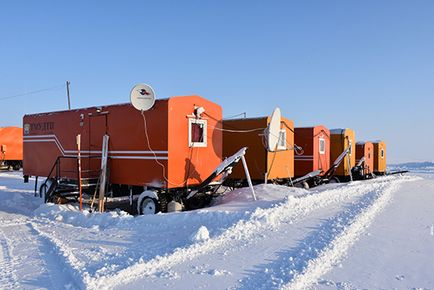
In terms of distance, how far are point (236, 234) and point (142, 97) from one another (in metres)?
4.89

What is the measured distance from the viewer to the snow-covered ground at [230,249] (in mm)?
4082

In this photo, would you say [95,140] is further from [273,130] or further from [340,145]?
[340,145]

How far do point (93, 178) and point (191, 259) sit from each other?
6.41 m

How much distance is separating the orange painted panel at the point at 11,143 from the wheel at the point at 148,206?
21953mm

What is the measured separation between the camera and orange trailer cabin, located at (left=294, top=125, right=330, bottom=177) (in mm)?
16769

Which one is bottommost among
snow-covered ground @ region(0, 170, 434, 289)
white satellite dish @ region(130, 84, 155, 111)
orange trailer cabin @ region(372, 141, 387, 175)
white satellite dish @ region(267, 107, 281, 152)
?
snow-covered ground @ region(0, 170, 434, 289)

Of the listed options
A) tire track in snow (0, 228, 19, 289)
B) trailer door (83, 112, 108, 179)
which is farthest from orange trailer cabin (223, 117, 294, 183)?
tire track in snow (0, 228, 19, 289)

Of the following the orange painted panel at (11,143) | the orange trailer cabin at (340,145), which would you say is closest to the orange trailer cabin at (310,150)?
the orange trailer cabin at (340,145)

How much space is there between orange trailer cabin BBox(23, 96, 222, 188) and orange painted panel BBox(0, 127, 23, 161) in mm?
17747

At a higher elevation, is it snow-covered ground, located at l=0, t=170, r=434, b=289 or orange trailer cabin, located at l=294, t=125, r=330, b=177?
orange trailer cabin, located at l=294, t=125, r=330, b=177

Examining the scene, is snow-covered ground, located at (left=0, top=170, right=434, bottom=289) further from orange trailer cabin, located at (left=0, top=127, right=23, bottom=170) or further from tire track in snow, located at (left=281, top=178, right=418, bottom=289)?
orange trailer cabin, located at (left=0, top=127, right=23, bottom=170)

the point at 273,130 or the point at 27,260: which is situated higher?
the point at 273,130

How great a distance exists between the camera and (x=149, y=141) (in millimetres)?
9578

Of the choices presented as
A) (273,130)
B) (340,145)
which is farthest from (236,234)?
(340,145)
